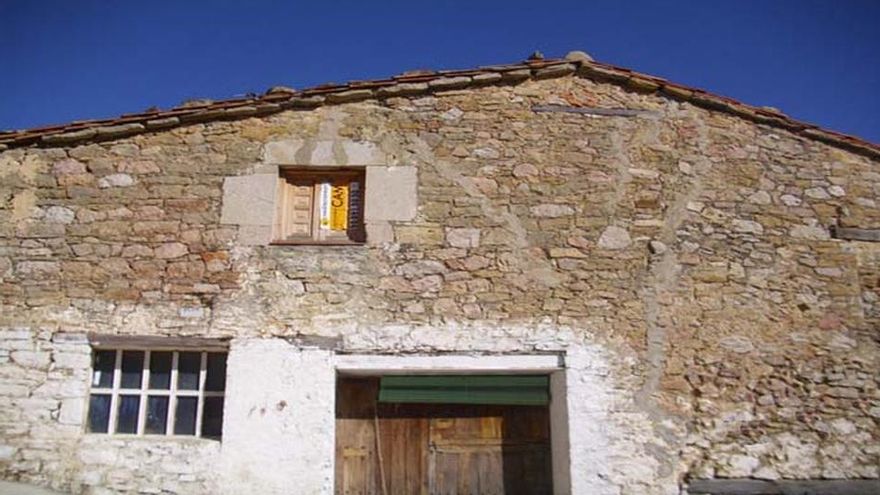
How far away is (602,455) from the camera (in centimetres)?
589

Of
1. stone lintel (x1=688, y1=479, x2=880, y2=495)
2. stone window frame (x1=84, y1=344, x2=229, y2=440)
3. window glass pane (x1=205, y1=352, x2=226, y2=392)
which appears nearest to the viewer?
stone lintel (x1=688, y1=479, x2=880, y2=495)

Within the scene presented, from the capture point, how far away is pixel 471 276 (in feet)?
20.4

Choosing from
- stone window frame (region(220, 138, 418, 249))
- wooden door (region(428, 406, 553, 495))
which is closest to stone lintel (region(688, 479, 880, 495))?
wooden door (region(428, 406, 553, 495))

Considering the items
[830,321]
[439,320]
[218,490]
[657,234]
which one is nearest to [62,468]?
[218,490]

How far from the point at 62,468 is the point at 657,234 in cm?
510

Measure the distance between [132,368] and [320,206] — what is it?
79.3 inches

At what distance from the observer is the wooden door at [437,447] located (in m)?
6.17

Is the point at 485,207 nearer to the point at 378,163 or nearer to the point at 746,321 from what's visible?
the point at 378,163

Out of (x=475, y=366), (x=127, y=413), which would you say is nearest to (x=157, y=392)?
(x=127, y=413)

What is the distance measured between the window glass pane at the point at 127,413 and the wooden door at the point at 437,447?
160 centimetres

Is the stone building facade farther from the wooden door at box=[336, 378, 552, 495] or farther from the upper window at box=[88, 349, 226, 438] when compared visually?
the wooden door at box=[336, 378, 552, 495]

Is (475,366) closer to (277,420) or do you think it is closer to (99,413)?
(277,420)

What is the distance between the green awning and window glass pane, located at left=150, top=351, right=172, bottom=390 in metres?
1.72

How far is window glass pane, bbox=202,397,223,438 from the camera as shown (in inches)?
236
